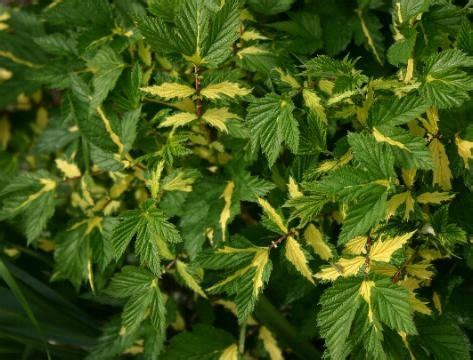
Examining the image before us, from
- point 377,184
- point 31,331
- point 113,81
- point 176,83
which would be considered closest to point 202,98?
point 176,83

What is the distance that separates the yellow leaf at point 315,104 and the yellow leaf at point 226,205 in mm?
261

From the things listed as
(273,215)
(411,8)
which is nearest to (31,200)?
(273,215)

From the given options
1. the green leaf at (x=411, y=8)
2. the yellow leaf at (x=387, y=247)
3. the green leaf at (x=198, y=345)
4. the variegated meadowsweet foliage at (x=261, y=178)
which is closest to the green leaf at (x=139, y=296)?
the variegated meadowsweet foliage at (x=261, y=178)

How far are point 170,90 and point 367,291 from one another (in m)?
0.50

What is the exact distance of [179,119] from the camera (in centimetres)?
107

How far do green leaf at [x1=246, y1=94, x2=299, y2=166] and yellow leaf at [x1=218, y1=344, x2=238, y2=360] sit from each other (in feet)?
1.88

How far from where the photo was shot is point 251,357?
4.95 ft

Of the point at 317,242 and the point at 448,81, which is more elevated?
the point at 448,81

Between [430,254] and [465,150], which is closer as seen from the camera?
[465,150]

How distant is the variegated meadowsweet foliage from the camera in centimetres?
93

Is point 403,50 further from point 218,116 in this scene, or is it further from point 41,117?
point 41,117

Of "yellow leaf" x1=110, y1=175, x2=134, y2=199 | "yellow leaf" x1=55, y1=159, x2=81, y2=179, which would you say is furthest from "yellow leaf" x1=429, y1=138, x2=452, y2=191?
"yellow leaf" x1=55, y1=159, x2=81, y2=179

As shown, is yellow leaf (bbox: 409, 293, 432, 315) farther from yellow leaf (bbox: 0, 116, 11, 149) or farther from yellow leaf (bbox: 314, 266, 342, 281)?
yellow leaf (bbox: 0, 116, 11, 149)

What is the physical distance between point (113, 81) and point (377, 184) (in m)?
0.59
